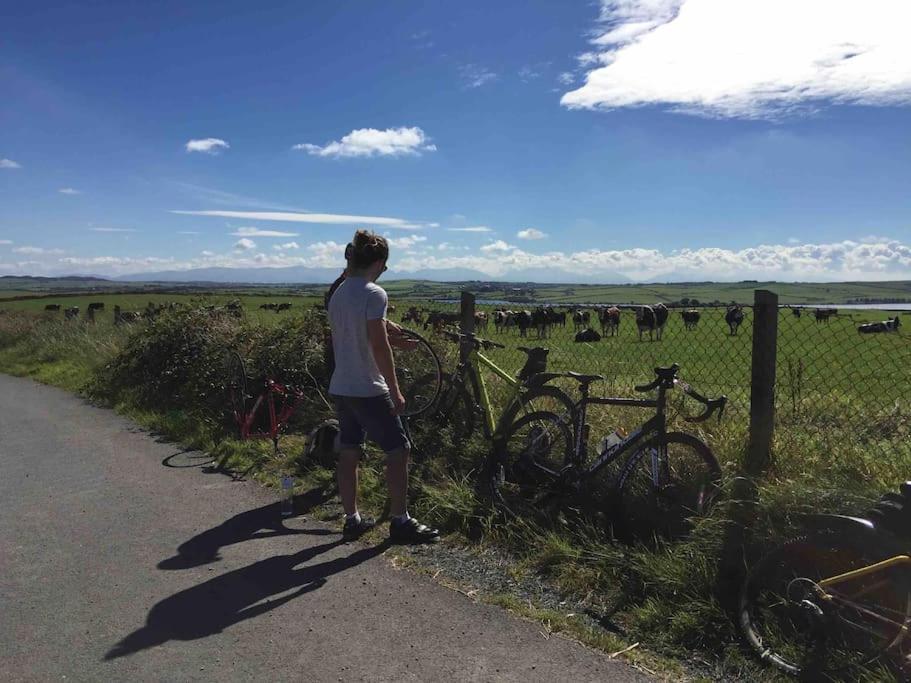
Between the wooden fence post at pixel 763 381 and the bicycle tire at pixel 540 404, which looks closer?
the wooden fence post at pixel 763 381

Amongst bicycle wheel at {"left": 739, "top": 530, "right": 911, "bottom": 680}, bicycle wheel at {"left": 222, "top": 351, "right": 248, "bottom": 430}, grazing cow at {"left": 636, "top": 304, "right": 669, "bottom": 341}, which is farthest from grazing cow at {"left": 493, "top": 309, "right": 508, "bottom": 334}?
bicycle wheel at {"left": 739, "top": 530, "right": 911, "bottom": 680}

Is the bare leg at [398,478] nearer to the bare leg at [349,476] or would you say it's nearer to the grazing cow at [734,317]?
the bare leg at [349,476]

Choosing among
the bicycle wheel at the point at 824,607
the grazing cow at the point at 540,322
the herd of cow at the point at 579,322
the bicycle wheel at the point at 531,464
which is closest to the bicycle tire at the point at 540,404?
the bicycle wheel at the point at 531,464

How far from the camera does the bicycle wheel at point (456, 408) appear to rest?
6332mm

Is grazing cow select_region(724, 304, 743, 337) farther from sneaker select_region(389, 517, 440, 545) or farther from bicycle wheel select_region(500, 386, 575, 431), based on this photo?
sneaker select_region(389, 517, 440, 545)

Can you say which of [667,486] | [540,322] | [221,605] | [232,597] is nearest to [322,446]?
[232,597]

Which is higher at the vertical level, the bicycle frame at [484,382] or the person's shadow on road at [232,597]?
the bicycle frame at [484,382]

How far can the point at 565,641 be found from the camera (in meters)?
3.39

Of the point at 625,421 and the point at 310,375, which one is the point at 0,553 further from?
the point at 625,421

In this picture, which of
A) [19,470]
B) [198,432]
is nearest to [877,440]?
[198,432]

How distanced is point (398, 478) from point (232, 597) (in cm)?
135

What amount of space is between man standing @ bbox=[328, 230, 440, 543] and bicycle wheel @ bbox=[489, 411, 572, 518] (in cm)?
73

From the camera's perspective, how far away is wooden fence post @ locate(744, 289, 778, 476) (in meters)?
4.51

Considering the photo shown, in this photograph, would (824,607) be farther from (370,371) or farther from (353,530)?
(353,530)
